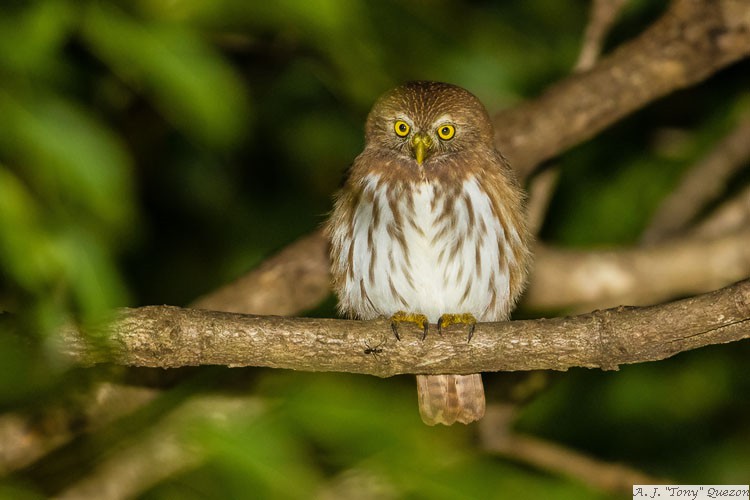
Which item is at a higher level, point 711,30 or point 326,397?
point 711,30

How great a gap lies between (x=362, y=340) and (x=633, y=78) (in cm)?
262

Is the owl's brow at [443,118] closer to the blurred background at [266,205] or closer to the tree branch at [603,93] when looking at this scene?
the blurred background at [266,205]

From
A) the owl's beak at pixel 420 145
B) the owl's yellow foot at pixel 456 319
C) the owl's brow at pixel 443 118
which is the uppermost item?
the owl's brow at pixel 443 118

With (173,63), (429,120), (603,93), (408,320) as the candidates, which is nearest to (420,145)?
(429,120)

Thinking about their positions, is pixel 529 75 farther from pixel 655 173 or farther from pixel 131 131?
pixel 131 131

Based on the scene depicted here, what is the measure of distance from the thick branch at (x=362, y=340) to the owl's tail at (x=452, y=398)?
39.6 inches

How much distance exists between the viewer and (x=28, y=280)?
354 centimetres

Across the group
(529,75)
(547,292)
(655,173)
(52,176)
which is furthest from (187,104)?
(655,173)

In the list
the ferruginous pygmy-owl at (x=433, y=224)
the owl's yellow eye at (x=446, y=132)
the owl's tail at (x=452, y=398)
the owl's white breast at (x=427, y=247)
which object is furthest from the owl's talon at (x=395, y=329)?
the owl's yellow eye at (x=446, y=132)

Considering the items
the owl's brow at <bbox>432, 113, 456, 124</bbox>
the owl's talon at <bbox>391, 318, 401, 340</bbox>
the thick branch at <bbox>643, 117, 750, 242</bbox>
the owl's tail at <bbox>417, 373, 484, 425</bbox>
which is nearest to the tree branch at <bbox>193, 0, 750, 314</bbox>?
the owl's brow at <bbox>432, 113, 456, 124</bbox>

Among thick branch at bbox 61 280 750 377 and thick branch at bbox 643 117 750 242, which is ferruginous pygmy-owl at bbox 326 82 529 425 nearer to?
thick branch at bbox 61 280 750 377

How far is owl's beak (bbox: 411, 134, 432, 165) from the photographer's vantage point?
5078 mm

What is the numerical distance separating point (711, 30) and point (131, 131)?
3.51 meters

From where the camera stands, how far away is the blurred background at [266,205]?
3707 mm
